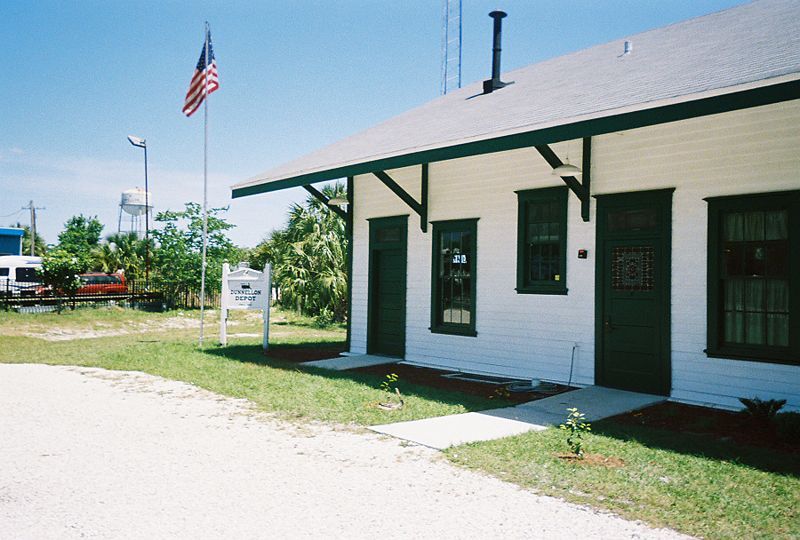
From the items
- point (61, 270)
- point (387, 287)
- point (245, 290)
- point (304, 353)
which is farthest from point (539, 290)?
point (61, 270)

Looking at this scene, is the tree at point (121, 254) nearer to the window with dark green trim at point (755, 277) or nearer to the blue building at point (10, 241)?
the blue building at point (10, 241)

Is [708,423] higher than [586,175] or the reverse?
the reverse

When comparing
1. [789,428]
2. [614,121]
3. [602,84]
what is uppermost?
[602,84]

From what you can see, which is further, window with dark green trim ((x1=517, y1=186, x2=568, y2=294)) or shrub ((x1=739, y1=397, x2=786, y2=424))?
window with dark green trim ((x1=517, y1=186, x2=568, y2=294))

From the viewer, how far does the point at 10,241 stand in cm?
4588

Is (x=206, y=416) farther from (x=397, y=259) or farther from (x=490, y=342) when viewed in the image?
(x=397, y=259)

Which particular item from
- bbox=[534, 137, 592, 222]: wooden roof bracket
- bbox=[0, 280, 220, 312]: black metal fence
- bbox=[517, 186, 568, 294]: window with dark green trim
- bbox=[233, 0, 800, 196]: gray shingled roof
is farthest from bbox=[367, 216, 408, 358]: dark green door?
bbox=[0, 280, 220, 312]: black metal fence

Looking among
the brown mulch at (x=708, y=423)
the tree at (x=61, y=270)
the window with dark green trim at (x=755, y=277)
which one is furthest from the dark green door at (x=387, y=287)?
the tree at (x=61, y=270)

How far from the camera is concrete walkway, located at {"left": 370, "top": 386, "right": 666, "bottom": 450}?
655 centimetres

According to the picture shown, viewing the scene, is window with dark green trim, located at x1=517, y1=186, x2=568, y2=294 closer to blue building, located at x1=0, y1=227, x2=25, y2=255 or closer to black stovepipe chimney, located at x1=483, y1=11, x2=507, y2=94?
black stovepipe chimney, located at x1=483, y1=11, x2=507, y2=94

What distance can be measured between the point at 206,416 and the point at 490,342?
4.99 m

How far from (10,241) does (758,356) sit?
4996 cm

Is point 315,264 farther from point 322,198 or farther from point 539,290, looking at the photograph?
point 539,290

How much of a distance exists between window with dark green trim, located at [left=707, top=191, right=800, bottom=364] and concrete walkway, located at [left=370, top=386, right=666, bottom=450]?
4.37 feet
